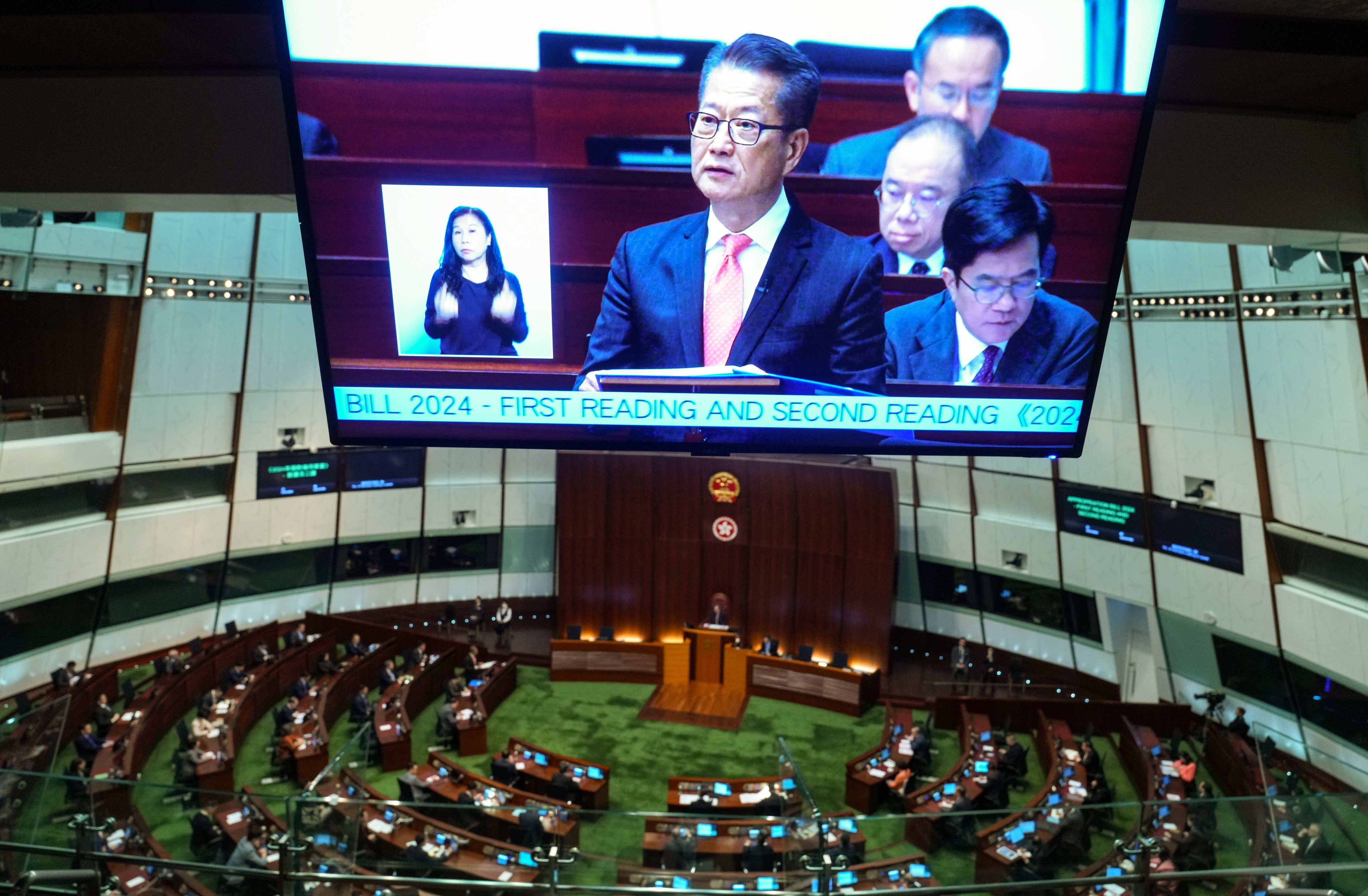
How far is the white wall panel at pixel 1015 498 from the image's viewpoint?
12.4 metres

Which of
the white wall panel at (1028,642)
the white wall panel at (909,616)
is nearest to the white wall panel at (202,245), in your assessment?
the white wall panel at (909,616)

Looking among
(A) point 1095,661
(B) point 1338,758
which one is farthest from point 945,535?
(B) point 1338,758

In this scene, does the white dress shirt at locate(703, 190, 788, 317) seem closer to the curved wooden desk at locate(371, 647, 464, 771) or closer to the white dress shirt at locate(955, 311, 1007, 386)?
the white dress shirt at locate(955, 311, 1007, 386)

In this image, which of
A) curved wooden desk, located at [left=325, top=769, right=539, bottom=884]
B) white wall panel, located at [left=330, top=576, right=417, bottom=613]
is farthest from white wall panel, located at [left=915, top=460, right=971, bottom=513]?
curved wooden desk, located at [left=325, top=769, right=539, bottom=884]

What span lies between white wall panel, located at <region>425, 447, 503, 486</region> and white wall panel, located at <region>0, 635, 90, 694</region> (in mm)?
5330

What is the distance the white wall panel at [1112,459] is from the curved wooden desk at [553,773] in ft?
24.2

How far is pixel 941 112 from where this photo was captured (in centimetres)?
234

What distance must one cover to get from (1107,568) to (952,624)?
2.65m

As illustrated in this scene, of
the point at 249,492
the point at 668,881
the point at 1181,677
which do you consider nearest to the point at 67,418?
the point at 249,492

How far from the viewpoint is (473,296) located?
8.54ft

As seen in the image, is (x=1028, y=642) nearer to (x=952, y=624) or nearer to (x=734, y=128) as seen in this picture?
(x=952, y=624)

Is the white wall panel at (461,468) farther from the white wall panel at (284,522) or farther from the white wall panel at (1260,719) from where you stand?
the white wall panel at (1260,719)

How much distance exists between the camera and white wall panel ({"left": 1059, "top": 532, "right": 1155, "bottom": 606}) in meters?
11.2

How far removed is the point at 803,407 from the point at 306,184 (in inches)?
62.1
